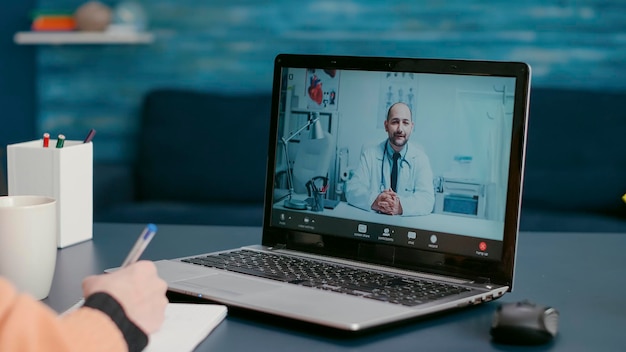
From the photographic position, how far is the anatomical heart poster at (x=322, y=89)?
1.35 m

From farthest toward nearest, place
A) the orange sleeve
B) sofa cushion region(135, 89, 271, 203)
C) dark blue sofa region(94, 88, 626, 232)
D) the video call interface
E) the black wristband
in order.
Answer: sofa cushion region(135, 89, 271, 203) < dark blue sofa region(94, 88, 626, 232) < the video call interface < the black wristband < the orange sleeve

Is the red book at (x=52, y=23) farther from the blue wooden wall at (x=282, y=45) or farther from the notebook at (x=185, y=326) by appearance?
the notebook at (x=185, y=326)

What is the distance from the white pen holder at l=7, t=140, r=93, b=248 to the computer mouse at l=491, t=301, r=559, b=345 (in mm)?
778

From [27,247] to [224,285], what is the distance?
26cm

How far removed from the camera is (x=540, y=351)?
3.15ft

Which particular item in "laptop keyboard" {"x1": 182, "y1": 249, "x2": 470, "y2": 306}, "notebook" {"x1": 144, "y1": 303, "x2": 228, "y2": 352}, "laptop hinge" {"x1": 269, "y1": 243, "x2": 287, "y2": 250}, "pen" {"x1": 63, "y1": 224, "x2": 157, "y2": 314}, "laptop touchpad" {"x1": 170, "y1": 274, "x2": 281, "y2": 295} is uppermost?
"pen" {"x1": 63, "y1": 224, "x2": 157, "y2": 314}

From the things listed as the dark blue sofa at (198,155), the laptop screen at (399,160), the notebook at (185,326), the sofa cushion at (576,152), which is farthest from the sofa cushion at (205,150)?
the notebook at (185,326)

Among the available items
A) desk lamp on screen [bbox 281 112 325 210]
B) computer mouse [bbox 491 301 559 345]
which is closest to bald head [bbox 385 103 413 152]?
desk lamp on screen [bbox 281 112 325 210]

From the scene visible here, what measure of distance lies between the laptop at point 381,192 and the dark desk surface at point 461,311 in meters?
0.03

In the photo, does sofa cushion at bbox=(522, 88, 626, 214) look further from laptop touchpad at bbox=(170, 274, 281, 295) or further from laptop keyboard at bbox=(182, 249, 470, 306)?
laptop touchpad at bbox=(170, 274, 281, 295)

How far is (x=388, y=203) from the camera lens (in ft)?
4.22

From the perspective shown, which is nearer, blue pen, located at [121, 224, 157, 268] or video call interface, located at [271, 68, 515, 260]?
blue pen, located at [121, 224, 157, 268]

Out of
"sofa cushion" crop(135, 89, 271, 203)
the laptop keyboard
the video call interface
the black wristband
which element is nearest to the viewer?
the black wristband

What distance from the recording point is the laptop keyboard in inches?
43.3
